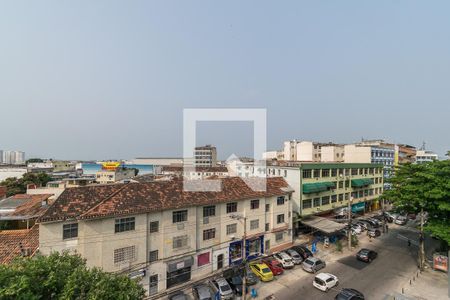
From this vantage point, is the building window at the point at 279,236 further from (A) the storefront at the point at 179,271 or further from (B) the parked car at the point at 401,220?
(B) the parked car at the point at 401,220

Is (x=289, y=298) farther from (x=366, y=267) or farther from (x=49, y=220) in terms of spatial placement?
(x=49, y=220)

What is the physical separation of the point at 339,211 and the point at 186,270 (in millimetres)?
32180

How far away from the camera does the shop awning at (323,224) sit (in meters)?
31.6

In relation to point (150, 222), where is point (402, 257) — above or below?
below

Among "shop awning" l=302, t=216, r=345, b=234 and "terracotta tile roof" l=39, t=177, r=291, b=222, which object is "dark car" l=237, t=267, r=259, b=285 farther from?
"shop awning" l=302, t=216, r=345, b=234

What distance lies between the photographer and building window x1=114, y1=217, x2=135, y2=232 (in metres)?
19.4

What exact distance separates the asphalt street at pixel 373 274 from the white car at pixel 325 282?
349 millimetres

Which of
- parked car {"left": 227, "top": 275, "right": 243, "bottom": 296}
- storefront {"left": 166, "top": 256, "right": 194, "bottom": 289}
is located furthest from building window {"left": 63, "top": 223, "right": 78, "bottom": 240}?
parked car {"left": 227, "top": 275, "right": 243, "bottom": 296}

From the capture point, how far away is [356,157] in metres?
57.4

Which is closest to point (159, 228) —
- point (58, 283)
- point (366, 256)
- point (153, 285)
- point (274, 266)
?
point (153, 285)

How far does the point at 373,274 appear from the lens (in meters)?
24.2

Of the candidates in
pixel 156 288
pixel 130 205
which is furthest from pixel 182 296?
pixel 130 205

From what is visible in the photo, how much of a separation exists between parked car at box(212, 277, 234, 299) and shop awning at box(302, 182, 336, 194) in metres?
20.0

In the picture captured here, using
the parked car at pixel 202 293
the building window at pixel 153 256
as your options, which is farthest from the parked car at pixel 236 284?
the building window at pixel 153 256
